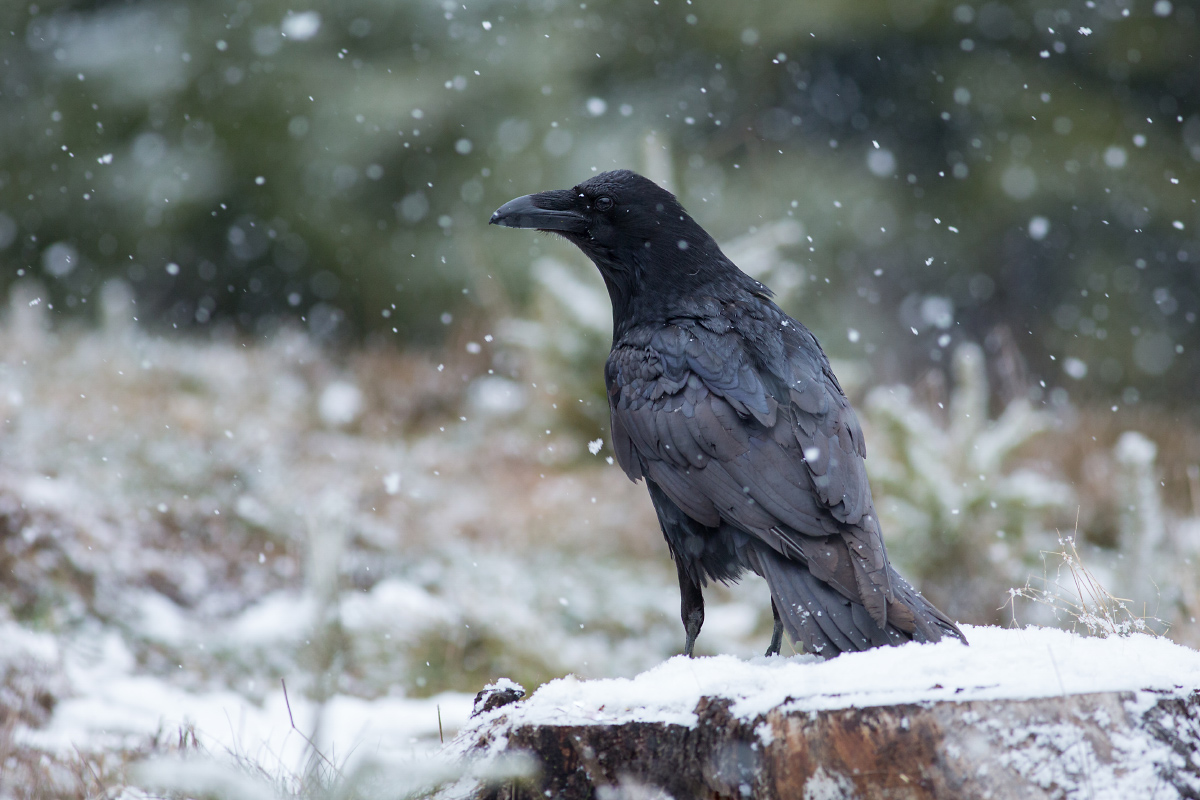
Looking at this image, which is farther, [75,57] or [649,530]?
[75,57]

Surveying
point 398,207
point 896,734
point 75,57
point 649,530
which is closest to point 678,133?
point 398,207

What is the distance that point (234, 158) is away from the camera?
30.8ft

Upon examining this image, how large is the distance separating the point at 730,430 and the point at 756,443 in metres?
0.08

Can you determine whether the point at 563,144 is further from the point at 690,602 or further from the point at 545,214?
the point at 690,602

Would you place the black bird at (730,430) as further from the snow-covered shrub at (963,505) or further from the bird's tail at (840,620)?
the snow-covered shrub at (963,505)

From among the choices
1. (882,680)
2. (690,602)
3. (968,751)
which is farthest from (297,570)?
(968,751)

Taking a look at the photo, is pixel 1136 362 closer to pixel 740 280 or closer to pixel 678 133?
pixel 678 133

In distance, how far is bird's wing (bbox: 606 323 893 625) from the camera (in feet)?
7.73

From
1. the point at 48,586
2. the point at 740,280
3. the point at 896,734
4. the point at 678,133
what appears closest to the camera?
the point at 896,734

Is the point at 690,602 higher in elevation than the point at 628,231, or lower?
lower

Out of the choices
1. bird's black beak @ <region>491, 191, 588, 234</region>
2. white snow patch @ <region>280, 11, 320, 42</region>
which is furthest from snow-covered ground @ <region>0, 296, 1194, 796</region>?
white snow patch @ <region>280, 11, 320, 42</region>

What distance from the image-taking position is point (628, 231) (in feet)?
10.4

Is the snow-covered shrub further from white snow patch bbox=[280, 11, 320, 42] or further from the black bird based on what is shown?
white snow patch bbox=[280, 11, 320, 42]

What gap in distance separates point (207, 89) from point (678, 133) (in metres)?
4.73
